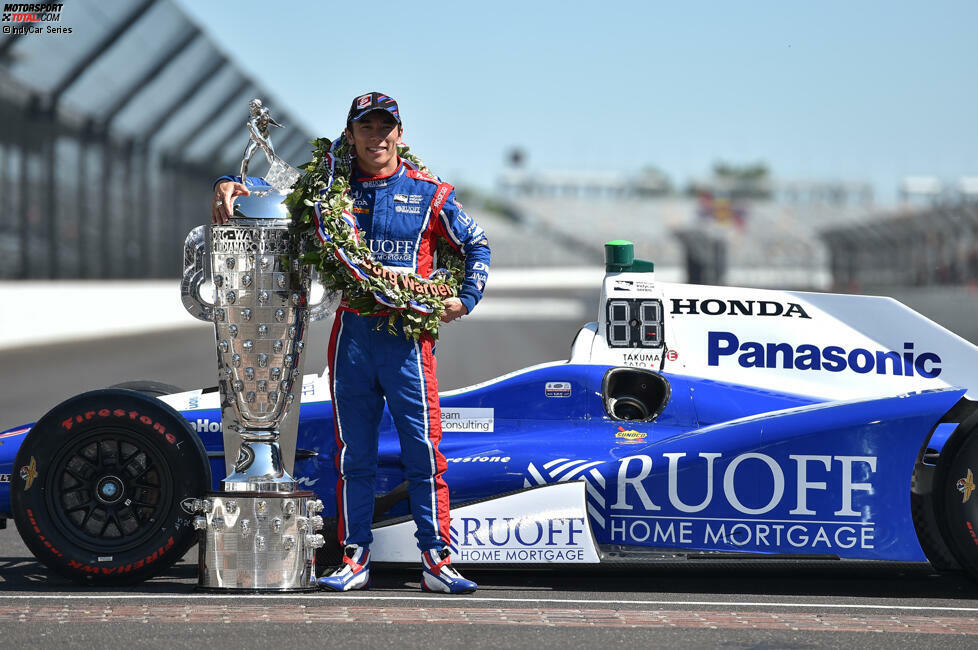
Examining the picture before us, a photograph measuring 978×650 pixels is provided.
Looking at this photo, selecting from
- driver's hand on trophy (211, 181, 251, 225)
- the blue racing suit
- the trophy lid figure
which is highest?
the trophy lid figure

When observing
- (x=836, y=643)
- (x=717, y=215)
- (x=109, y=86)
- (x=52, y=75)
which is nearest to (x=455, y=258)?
(x=836, y=643)

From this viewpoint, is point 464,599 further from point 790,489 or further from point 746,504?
point 790,489

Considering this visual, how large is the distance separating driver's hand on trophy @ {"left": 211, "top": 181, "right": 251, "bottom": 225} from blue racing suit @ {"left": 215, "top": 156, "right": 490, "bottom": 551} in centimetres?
44

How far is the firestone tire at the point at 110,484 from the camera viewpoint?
4.81 meters

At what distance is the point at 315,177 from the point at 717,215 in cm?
9915

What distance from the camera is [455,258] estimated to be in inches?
192

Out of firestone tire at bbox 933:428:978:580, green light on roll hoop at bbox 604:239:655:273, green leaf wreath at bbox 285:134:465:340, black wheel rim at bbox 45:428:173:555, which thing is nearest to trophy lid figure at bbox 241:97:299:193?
green leaf wreath at bbox 285:134:465:340

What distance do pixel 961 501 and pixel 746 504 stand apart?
76 centimetres

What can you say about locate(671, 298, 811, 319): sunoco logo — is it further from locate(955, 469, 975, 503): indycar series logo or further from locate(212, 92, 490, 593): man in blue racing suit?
locate(212, 92, 490, 593): man in blue racing suit

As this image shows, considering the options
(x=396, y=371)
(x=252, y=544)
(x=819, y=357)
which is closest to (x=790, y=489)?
(x=819, y=357)

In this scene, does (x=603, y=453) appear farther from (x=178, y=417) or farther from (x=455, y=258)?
(x=178, y=417)

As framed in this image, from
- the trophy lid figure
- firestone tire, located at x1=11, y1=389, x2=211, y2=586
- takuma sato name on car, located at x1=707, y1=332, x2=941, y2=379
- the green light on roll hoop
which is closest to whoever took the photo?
firestone tire, located at x1=11, y1=389, x2=211, y2=586

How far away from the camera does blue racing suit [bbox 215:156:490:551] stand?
4.72 m

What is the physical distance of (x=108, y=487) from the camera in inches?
192
